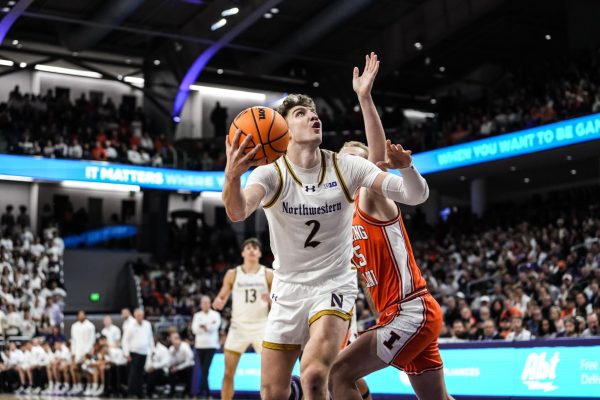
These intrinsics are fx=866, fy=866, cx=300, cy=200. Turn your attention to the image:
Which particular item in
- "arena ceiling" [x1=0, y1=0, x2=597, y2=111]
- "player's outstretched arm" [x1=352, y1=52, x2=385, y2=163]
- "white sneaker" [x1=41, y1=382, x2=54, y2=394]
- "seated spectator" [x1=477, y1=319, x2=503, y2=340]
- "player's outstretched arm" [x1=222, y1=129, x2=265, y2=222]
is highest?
"arena ceiling" [x1=0, y1=0, x2=597, y2=111]

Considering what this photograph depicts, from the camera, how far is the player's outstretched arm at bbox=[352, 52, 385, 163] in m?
5.96

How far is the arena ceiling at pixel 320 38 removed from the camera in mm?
31375

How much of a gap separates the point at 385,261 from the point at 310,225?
72cm

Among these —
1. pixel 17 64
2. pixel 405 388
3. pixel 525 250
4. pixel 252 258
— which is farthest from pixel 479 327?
pixel 17 64

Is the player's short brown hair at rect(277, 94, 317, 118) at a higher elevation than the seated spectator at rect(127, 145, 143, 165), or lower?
lower

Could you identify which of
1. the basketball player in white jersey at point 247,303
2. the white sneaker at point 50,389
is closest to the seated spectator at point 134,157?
the white sneaker at point 50,389

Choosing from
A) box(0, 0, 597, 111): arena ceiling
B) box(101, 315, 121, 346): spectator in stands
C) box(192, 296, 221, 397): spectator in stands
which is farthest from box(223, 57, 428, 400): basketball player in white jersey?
box(0, 0, 597, 111): arena ceiling

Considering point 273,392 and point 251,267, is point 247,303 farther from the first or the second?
point 273,392

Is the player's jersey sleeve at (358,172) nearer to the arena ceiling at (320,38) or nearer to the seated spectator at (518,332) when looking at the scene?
the seated spectator at (518,332)

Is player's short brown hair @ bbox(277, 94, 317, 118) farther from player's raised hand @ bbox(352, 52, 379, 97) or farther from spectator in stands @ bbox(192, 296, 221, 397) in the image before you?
spectator in stands @ bbox(192, 296, 221, 397)

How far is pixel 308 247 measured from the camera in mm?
5711

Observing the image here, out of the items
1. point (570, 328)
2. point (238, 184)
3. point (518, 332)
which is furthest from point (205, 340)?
point (238, 184)

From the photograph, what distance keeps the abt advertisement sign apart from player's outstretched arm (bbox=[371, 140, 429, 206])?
24.2 ft

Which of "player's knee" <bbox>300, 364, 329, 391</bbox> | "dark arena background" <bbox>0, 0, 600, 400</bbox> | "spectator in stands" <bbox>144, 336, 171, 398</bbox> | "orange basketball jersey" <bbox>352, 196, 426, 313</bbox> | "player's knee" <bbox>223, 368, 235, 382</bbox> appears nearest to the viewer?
"player's knee" <bbox>300, 364, 329, 391</bbox>
